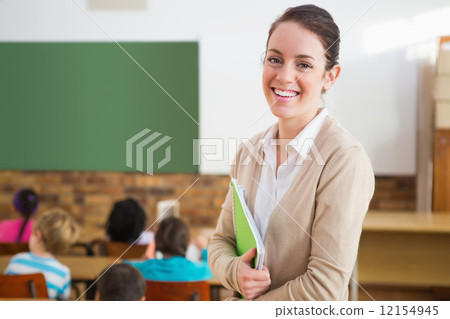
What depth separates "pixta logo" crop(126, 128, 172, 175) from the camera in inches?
26.5

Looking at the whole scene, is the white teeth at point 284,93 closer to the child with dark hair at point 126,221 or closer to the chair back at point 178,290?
the chair back at point 178,290

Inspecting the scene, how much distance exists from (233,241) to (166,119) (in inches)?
6.7

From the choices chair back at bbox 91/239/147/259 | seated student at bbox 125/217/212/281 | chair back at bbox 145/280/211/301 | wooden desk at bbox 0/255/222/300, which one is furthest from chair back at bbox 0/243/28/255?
chair back at bbox 145/280/211/301

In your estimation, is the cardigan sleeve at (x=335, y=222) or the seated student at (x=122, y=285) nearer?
the cardigan sleeve at (x=335, y=222)

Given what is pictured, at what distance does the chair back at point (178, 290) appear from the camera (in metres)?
1.02

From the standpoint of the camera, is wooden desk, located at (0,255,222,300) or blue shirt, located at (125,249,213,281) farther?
wooden desk, located at (0,255,222,300)

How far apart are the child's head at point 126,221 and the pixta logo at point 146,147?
969 mm

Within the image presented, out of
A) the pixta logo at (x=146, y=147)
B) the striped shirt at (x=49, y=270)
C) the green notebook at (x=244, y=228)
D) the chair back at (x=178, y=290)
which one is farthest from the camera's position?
the striped shirt at (x=49, y=270)

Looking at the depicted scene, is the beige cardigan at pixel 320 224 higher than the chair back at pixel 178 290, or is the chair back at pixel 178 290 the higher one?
the beige cardigan at pixel 320 224

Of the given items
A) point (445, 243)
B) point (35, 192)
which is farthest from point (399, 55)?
point (445, 243)

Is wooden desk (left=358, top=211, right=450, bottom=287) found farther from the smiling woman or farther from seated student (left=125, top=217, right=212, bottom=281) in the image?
the smiling woman

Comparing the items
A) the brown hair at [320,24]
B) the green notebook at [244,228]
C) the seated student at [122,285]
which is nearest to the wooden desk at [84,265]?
the seated student at [122,285]

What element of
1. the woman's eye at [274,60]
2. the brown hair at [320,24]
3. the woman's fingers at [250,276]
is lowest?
the woman's fingers at [250,276]

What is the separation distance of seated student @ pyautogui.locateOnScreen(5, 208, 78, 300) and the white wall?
0.76 metres
